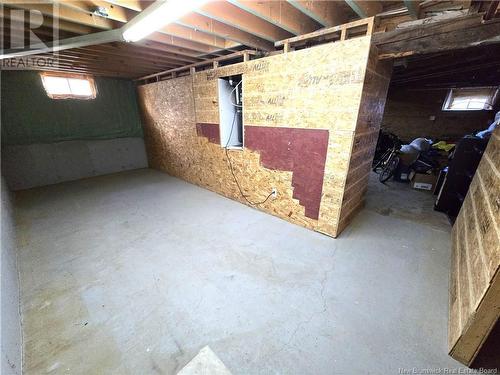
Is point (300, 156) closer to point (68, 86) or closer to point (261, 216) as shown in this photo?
point (261, 216)

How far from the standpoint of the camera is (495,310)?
1105 mm

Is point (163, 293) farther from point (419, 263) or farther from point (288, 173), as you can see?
point (419, 263)

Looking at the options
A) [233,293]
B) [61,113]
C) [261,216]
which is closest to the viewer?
[233,293]

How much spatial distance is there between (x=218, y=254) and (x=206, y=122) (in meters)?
2.63

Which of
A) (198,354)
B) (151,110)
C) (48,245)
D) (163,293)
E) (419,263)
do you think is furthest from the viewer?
(151,110)

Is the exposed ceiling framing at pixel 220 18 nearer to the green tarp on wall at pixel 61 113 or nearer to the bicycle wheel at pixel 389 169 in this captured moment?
the green tarp on wall at pixel 61 113

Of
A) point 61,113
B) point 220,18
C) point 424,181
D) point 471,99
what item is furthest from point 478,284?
point 471,99

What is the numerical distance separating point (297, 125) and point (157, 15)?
180cm

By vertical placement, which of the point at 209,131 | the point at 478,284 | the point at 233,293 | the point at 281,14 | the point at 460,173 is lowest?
the point at 233,293

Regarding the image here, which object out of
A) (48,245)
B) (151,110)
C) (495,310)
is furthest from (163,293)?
(151,110)

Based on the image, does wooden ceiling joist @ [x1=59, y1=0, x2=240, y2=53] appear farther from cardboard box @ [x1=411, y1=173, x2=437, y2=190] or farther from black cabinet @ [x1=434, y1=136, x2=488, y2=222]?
cardboard box @ [x1=411, y1=173, x2=437, y2=190]

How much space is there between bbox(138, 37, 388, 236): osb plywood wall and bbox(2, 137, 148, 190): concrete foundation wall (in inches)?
130

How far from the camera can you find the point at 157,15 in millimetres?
1627

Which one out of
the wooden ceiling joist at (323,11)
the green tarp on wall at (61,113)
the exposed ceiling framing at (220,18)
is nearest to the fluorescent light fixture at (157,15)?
the exposed ceiling framing at (220,18)
